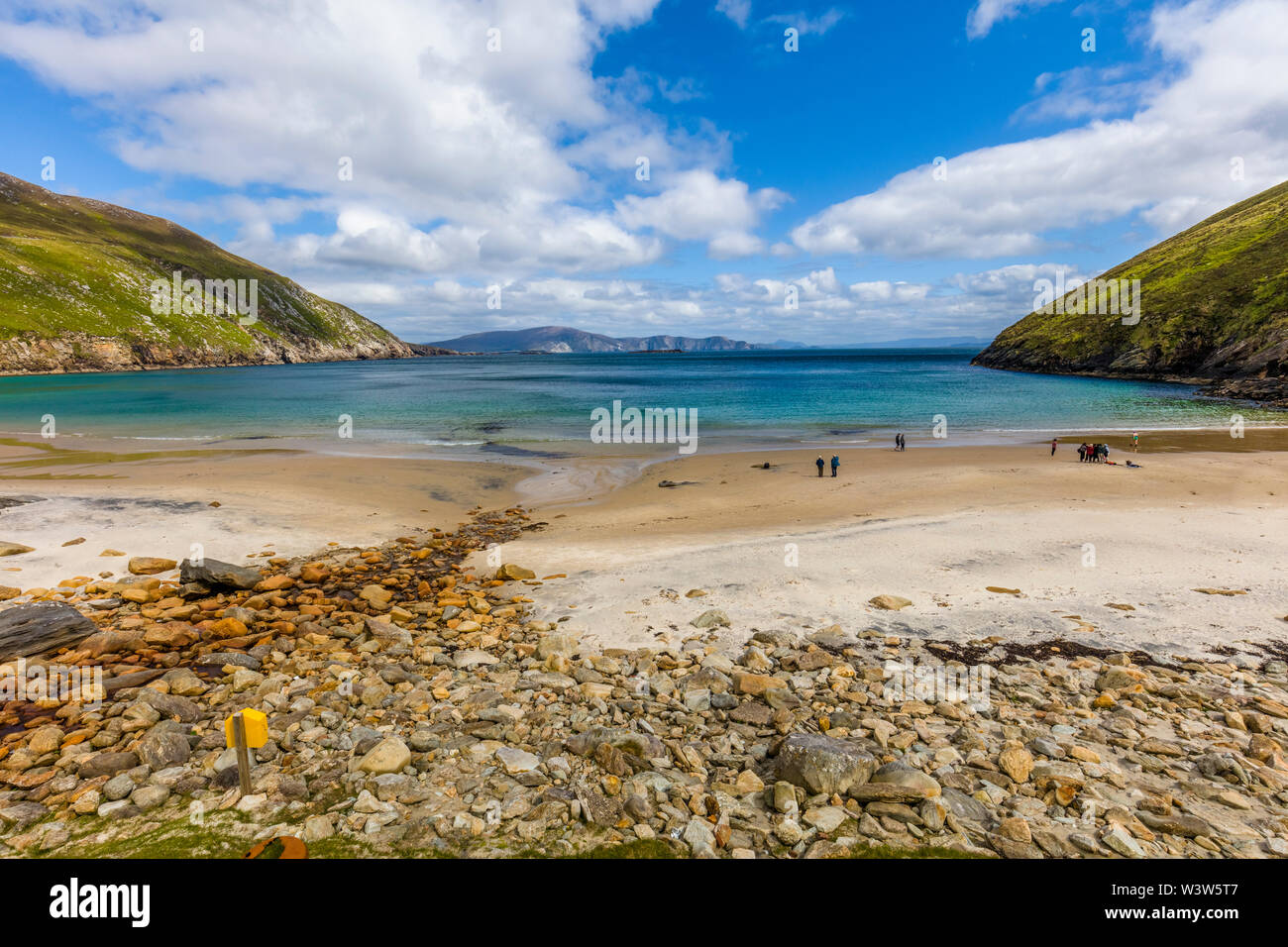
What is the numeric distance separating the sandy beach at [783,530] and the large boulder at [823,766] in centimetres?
498

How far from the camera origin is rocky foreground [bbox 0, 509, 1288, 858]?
705 centimetres

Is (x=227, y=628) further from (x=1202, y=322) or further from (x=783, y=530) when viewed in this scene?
(x=1202, y=322)

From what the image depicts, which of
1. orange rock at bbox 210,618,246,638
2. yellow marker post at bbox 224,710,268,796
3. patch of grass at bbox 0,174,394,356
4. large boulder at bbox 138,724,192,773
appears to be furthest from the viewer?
patch of grass at bbox 0,174,394,356

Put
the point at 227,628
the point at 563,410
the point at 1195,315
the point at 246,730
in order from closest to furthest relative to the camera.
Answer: the point at 246,730
the point at 227,628
the point at 563,410
the point at 1195,315

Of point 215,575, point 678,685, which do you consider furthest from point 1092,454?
point 215,575

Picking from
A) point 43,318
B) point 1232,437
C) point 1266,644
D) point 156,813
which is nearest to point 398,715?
point 156,813

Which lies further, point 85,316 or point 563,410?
point 85,316

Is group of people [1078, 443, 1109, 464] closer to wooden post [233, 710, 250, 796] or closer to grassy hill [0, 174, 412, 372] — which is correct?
wooden post [233, 710, 250, 796]

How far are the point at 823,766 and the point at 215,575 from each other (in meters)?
16.9

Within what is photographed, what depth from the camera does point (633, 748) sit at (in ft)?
28.8

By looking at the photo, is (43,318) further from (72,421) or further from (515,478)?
(515,478)

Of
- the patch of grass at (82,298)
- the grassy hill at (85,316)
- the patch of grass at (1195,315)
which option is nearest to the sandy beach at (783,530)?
the patch of grass at (1195,315)

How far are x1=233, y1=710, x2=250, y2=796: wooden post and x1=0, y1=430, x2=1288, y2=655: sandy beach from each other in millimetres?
7221

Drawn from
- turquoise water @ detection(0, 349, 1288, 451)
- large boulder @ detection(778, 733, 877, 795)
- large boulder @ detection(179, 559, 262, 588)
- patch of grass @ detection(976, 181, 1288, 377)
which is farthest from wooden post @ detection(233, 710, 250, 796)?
patch of grass @ detection(976, 181, 1288, 377)
